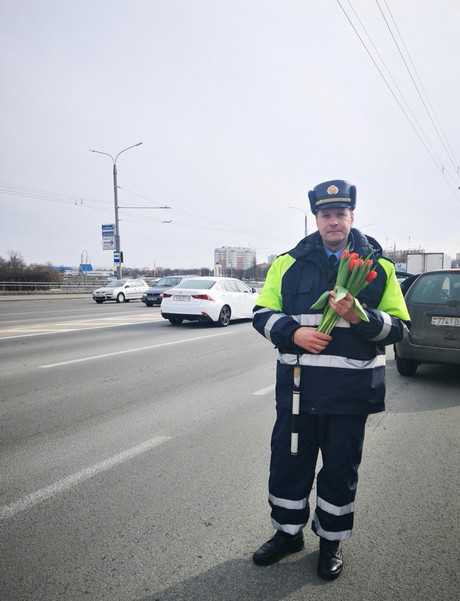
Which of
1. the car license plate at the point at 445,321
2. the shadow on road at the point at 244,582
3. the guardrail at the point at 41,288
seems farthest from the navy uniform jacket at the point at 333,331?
the guardrail at the point at 41,288

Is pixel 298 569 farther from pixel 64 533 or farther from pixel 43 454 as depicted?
pixel 43 454

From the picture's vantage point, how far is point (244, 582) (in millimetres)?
2232

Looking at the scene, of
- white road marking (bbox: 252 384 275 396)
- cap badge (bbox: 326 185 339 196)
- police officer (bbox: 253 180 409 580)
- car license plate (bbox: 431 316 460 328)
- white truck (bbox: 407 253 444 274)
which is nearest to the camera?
police officer (bbox: 253 180 409 580)

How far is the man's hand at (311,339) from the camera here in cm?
224

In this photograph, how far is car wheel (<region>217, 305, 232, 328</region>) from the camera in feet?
45.4

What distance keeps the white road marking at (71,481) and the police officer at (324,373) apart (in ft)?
5.18

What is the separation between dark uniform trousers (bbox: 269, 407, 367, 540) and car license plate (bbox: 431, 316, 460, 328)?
426 cm

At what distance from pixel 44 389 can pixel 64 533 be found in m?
3.69

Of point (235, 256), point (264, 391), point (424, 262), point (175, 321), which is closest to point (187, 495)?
point (264, 391)

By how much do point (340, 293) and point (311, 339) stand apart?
0.29 m

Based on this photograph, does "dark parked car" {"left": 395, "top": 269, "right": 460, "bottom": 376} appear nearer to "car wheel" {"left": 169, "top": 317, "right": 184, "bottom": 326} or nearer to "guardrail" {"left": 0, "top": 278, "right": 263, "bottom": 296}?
"car wheel" {"left": 169, "top": 317, "right": 184, "bottom": 326}

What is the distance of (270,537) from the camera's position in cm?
262

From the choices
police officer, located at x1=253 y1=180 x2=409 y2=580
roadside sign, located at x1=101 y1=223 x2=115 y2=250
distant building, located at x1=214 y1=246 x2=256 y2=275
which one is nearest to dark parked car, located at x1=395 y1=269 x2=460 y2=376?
police officer, located at x1=253 y1=180 x2=409 y2=580

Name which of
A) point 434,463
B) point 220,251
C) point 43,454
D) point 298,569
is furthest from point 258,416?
point 220,251
